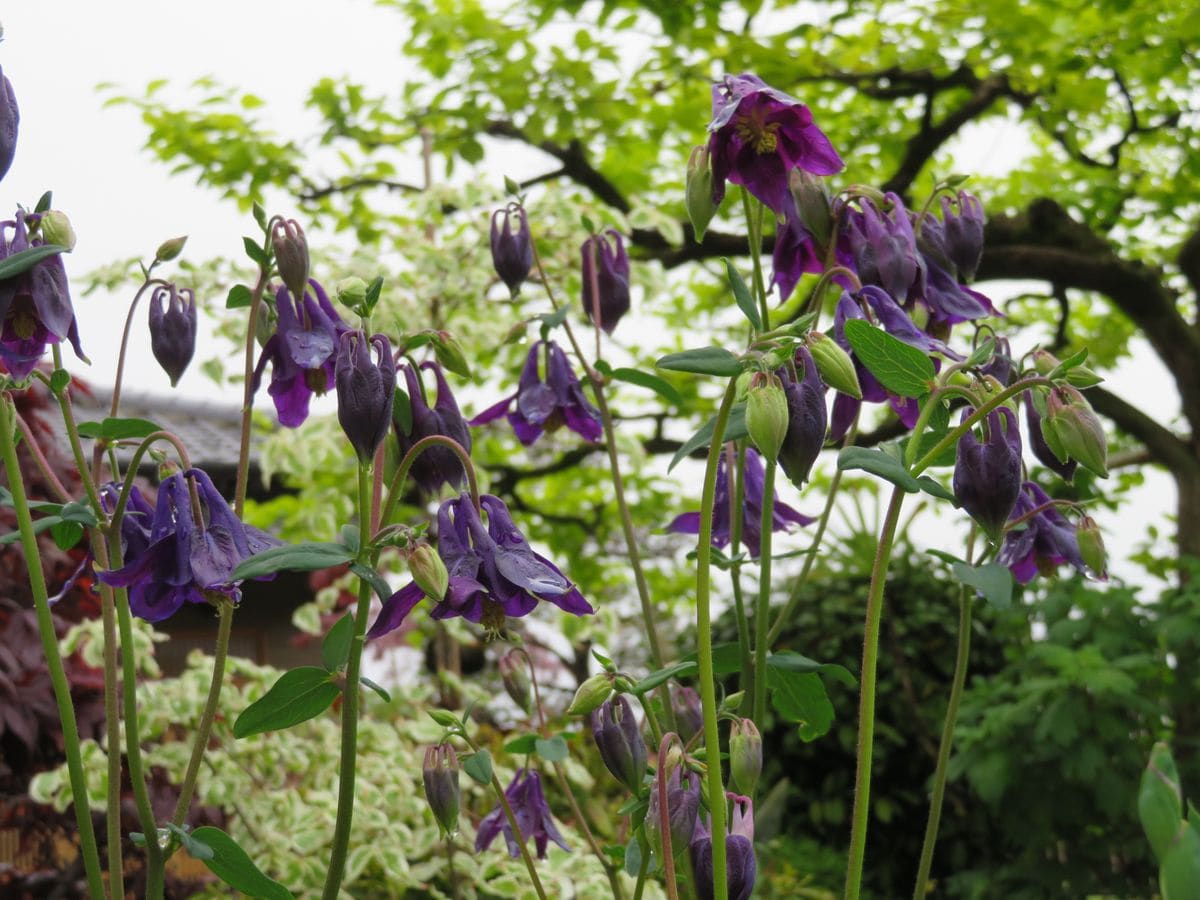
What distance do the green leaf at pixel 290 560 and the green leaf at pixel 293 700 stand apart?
15 centimetres

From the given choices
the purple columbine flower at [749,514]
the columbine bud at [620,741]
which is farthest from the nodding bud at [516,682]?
the columbine bud at [620,741]

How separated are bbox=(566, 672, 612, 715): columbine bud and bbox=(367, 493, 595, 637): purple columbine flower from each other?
3.4 inches

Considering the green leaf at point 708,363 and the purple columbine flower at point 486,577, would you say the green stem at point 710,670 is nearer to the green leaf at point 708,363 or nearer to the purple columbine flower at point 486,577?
the green leaf at point 708,363

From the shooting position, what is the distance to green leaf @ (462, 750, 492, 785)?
1.39 metres

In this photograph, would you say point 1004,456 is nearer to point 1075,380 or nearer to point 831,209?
point 1075,380

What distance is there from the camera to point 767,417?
0.99 m

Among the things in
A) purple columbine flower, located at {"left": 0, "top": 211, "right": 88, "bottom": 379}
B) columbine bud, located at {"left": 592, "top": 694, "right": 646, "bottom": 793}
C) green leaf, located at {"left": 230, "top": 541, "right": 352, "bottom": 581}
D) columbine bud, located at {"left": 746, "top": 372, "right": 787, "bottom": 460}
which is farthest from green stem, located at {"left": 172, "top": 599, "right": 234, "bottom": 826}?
columbine bud, located at {"left": 746, "top": 372, "right": 787, "bottom": 460}

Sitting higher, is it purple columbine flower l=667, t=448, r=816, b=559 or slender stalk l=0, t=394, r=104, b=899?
purple columbine flower l=667, t=448, r=816, b=559

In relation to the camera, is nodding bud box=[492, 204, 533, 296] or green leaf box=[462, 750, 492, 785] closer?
green leaf box=[462, 750, 492, 785]

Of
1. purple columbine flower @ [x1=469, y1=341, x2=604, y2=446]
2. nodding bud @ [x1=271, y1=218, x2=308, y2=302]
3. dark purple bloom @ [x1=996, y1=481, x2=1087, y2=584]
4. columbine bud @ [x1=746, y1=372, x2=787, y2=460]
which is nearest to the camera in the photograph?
columbine bud @ [x1=746, y1=372, x2=787, y2=460]

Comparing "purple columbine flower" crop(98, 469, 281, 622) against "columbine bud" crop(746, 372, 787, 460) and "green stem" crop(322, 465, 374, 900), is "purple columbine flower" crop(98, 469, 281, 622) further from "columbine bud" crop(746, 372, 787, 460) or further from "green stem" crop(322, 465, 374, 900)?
"columbine bud" crop(746, 372, 787, 460)

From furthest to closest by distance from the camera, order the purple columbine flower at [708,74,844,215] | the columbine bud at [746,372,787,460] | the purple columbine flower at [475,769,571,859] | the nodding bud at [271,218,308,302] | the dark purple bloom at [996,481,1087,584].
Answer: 1. the purple columbine flower at [475,769,571,859]
2. the dark purple bloom at [996,481,1087,584]
3. the purple columbine flower at [708,74,844,215]
4. the nodding bud at [271,218,308,302]
5. the columbine bud at [746,372,787,460]

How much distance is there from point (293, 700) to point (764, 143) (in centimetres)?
74

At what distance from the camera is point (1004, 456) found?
3.76 feet
